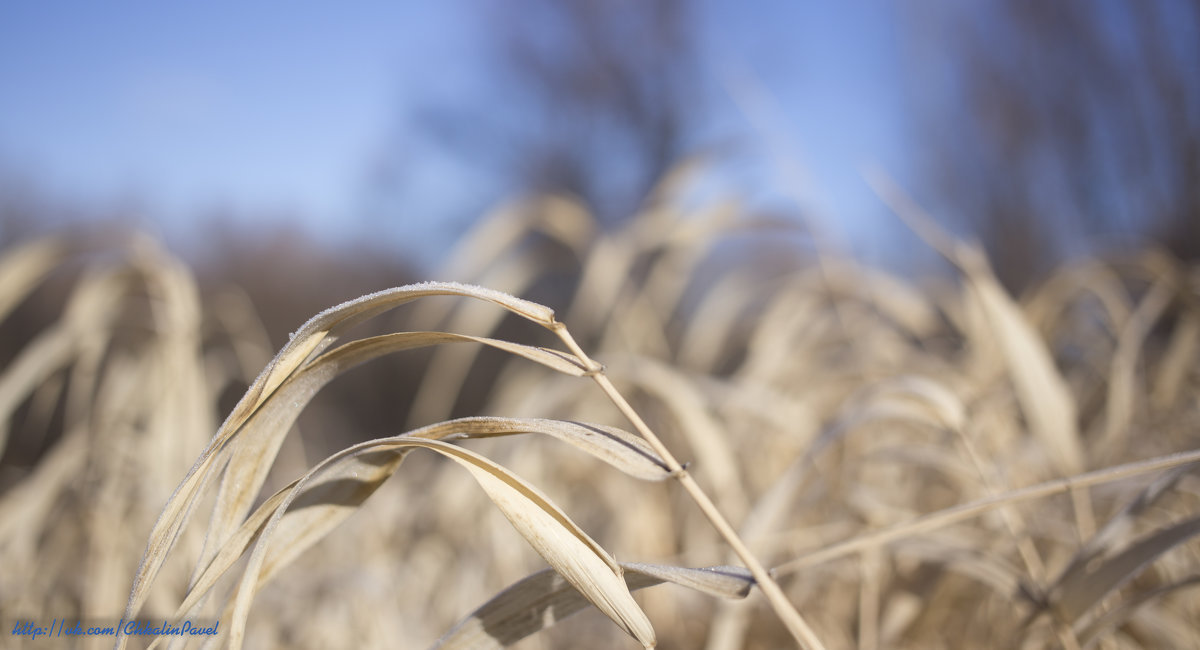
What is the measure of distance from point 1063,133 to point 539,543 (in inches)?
226

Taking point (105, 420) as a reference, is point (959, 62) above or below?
above

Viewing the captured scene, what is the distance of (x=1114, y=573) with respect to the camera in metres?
0.23

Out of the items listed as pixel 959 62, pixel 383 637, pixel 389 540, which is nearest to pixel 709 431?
pixel 383 637

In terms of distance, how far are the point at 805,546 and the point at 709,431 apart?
4.0 inches

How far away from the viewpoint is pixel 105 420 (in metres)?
0.52

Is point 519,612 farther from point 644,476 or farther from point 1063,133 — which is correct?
point 1063,133

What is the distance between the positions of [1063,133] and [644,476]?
572cm

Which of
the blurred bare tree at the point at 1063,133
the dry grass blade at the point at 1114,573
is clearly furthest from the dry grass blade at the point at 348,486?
the blurred bare tree at the point at 1063,133

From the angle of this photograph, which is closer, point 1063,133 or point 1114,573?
point 1114,573

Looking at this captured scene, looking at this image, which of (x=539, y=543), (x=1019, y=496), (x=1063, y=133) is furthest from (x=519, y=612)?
(x=1063, y=133)

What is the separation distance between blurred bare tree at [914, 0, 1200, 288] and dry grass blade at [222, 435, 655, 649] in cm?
A: 416

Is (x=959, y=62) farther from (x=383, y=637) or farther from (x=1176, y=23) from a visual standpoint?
(x=383, y=637)

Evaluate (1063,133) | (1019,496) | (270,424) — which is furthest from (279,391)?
(1063,133)

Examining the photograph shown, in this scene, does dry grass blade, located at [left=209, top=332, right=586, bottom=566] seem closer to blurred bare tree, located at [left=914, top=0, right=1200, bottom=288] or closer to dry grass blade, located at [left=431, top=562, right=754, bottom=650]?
dry grass blade, located at [left=431, top=562, right=754, bottom=650]
